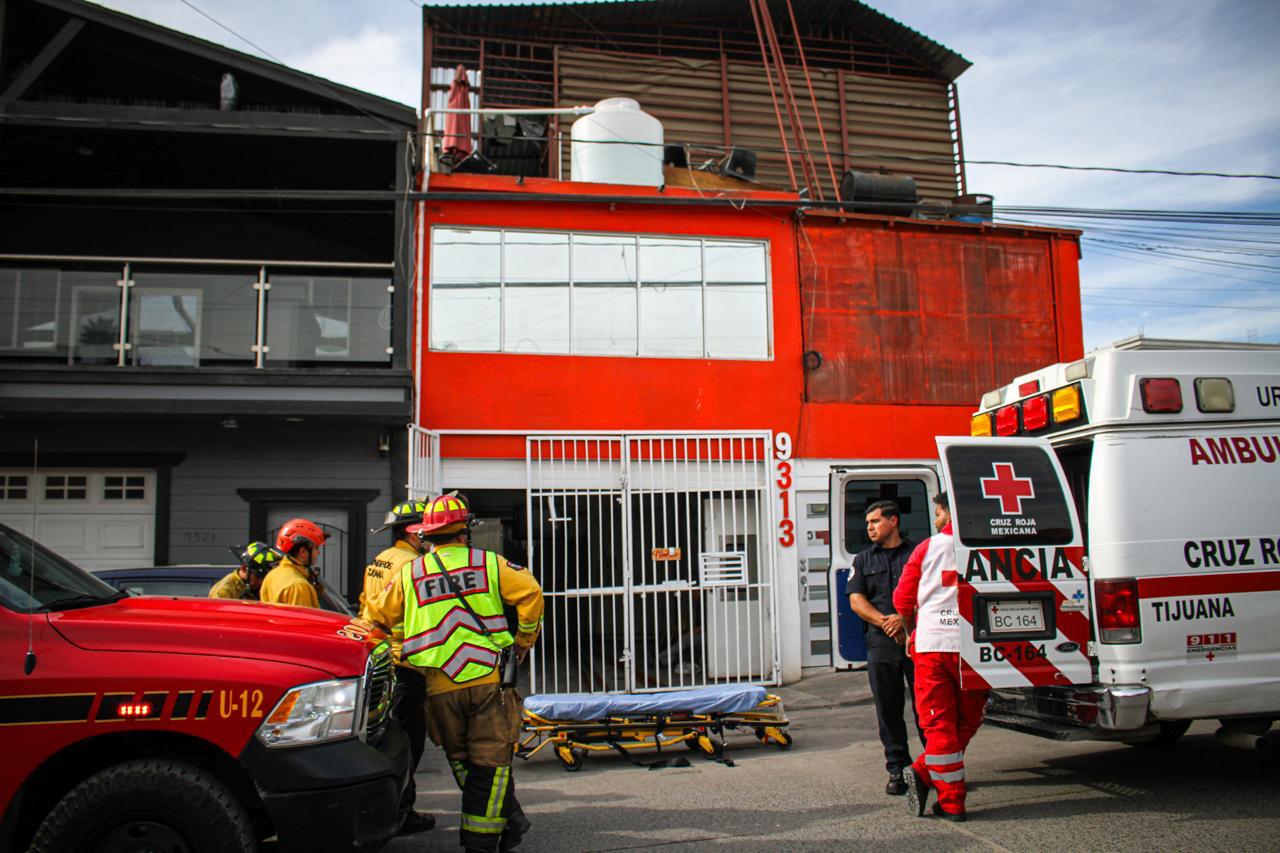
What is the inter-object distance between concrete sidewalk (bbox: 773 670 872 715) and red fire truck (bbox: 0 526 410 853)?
5991mm

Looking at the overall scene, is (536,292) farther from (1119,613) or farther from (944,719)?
(1119,613)

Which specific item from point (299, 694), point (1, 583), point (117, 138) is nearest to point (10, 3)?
point (117, 138)

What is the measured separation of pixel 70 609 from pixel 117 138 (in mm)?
9148

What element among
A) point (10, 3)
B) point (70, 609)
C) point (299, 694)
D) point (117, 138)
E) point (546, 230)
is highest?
point (10, 3)

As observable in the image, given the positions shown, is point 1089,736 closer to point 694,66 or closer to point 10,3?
point 10,3

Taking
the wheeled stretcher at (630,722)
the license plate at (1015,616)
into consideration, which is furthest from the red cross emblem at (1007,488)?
the wheeled stretcher at (630,722)

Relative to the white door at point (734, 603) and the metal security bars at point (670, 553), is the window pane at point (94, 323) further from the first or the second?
the white door at point (734, 603)

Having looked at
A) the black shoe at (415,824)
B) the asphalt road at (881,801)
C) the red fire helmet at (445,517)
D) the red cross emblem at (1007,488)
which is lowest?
the asphalt road at (881,801)

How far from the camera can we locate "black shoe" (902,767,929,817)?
5.13 metres

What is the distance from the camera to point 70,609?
384 centimetres

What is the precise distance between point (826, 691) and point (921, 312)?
485 centimetres

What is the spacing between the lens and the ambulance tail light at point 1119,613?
5.10m

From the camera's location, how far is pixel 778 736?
7.14m

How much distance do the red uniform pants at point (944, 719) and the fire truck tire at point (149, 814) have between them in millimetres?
3387
